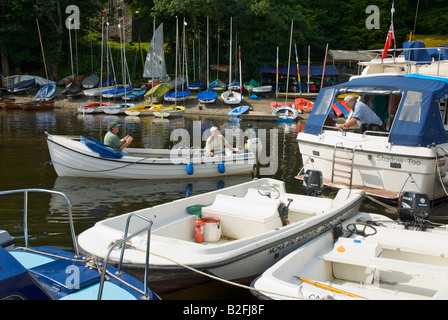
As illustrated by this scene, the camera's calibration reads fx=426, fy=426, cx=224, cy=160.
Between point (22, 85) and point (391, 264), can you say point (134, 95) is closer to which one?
point (22, 85)

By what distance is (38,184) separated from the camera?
13.0 m

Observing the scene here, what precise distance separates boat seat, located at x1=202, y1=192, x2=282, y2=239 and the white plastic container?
0.21 m

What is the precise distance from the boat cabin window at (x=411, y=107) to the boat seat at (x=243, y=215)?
4.30 metres

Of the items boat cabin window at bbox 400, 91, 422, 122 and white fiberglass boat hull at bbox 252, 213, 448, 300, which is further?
boat cabin window at bbox 400, 91, 422, 122

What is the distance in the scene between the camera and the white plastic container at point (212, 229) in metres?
7.71

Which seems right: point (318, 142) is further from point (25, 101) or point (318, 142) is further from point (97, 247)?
point (25, 101)

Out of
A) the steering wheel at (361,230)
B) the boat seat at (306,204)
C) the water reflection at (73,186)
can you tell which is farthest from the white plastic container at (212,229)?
the steering wheel at (361,230)

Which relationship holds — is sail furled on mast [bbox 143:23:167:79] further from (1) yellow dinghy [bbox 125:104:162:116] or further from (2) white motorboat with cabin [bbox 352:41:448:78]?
(2) white motorboat with cabin [bbox 352:41:448:78]

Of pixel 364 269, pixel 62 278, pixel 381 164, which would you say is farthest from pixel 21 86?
pixel 364 269

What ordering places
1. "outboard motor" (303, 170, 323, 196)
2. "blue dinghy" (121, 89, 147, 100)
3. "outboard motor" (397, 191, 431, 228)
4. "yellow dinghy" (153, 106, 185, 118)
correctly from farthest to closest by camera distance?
"blue dinghy" (121, 89, 147, 100) → "yellow dinghy" (153, 106, 185, 118) → "outboard motor" (303, 170, 323, 196) → "outboard motor" (397, 191, 431, 228)

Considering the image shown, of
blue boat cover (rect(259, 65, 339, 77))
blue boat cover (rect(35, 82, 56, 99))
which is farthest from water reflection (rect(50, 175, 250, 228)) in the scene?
blue boat cover (rect(259, 65, 339, 77))

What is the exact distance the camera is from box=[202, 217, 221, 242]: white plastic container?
771cm

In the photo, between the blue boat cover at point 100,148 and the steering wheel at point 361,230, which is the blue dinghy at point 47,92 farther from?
the steering wheel at point 361,230

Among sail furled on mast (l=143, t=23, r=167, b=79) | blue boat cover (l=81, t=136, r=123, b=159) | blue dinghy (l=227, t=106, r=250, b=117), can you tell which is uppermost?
sail furled on mast (l=143, t=23, r=167, b=79)
